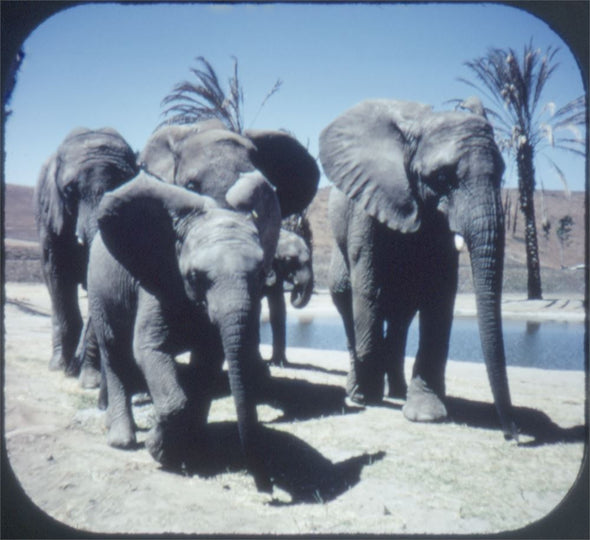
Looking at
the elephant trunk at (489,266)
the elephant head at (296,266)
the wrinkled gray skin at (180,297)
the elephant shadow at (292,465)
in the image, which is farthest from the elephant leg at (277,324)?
the elephant trunk at (489,266)

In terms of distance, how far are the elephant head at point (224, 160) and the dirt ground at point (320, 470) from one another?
1549 millimetres

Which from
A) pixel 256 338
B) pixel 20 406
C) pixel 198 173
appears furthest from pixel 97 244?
pixel 256 338

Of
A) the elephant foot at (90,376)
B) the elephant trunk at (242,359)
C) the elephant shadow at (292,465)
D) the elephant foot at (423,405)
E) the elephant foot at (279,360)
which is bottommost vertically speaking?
the elephant foot at (279,360)

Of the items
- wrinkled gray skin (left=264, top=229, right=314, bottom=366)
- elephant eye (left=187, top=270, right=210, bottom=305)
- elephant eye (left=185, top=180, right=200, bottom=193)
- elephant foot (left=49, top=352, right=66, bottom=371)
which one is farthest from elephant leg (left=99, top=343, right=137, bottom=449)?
wrinkled gray skin (left=264, top=229, right=314, bottom=366)

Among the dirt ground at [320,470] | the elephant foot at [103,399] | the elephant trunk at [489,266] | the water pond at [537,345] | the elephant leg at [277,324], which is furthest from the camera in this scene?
the water pond at [537,345]

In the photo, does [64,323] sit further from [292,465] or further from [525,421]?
[525,421]

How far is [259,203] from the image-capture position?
3.97 m

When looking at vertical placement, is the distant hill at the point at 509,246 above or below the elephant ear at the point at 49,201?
below

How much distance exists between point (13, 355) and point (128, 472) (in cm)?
486

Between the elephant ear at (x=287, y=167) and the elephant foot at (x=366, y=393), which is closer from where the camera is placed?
the elephant foot at (x=366, y=393)

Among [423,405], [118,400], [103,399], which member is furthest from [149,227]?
[423,405]

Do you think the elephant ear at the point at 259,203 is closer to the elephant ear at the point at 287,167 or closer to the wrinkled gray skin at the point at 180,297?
the wrinkled gray skin at the point at 180,297

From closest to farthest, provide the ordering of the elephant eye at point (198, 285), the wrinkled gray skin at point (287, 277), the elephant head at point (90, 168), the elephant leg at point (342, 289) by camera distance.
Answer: the elephant eye at point (198, 285), the elephant head at point (90, 168), the elephant leg at point (342, 289), the wrinkled gray skin at point (287, 277)

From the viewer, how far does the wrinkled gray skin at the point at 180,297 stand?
118 inches
